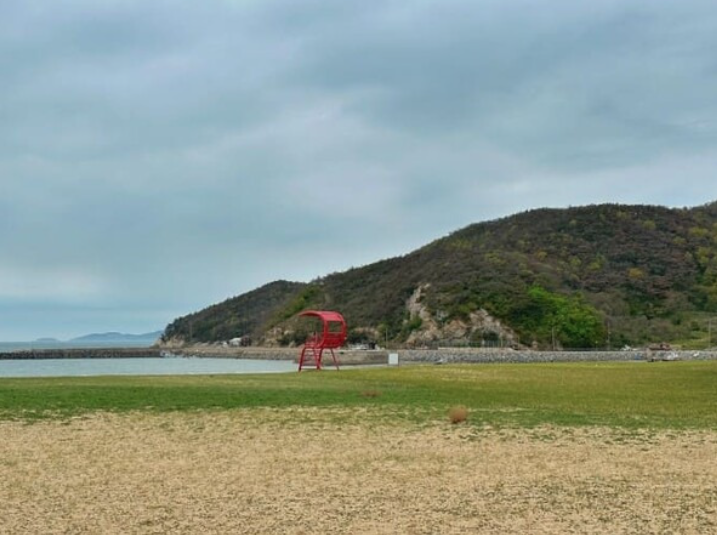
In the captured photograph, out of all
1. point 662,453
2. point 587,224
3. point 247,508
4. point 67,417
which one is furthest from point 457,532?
point 587,224

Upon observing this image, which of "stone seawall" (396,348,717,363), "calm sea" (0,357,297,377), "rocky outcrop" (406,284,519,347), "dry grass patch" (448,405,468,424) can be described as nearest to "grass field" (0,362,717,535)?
"dry grass patch" (448,405,468,424)

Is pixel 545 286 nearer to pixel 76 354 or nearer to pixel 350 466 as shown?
pixel 76 354

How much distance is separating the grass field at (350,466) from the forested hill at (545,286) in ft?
A: 264

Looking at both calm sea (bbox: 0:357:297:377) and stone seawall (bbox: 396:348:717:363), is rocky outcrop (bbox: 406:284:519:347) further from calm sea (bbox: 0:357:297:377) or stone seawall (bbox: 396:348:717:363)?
calm sea (bbox: 0:357:297:377)

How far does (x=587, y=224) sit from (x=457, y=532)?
132 m

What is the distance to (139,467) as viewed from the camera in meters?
9.85

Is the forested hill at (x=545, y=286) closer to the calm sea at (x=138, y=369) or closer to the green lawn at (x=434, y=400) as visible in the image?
the calm sea at (x=138, y=369)

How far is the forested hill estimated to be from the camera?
96.8 metres

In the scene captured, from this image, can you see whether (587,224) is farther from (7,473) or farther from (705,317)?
(7,473)

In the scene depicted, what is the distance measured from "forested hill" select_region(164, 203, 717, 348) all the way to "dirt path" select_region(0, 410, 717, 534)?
83378mm

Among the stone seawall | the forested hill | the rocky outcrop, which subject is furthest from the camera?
the forested hill

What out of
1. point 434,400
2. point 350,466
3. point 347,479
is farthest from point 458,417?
point 347,479

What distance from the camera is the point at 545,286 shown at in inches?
4099

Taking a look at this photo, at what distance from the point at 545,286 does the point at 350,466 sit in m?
97.3
